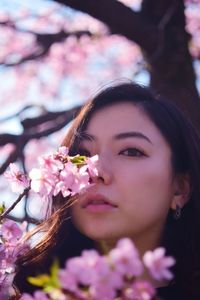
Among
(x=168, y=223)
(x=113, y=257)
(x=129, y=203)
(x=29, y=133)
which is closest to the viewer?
(x=113, y=257)

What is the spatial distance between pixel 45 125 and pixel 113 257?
265 centimetres

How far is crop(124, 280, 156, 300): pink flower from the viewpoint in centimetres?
90

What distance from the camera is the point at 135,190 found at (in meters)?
1.62

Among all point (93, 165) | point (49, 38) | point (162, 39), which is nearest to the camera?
point (93, 165)

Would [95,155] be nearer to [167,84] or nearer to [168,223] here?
[168,223]

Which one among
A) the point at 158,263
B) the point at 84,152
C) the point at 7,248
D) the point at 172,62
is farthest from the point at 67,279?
the point at 172,62

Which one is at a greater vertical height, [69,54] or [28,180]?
[28,180]

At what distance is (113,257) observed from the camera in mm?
882

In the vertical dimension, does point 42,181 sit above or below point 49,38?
above

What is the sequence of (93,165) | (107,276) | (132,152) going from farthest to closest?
(132,152)
(93,165)
(107,276)

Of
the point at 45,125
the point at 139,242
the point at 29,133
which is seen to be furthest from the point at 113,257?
the point at 45,125

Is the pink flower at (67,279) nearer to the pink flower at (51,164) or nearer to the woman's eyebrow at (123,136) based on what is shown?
the pink flower at (51,164)

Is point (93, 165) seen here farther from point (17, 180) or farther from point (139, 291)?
point (139, 291)

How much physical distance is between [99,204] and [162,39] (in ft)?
6.37
